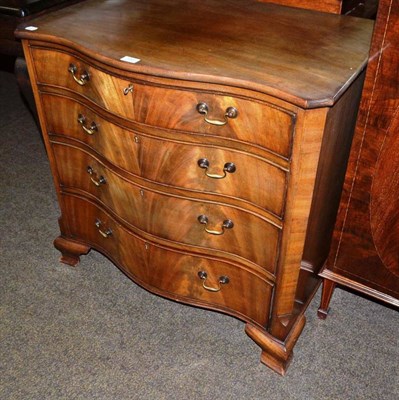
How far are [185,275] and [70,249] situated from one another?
0.61 m

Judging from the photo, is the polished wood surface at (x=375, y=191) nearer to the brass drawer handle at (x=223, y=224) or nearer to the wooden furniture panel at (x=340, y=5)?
the brass drawer handle at (x=223, y=224)

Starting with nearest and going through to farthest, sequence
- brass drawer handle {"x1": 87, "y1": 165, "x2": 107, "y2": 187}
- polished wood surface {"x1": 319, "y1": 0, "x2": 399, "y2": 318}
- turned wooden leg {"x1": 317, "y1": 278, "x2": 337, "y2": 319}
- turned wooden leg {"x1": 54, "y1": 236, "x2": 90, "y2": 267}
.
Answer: polished wood surface {"x1": 319, "y1": 0, "x2": 399, "y2": 318} < brass drawer handle {"x1": 87, "y1": 165, "x2": 107, "y2": 187} < turned wooden leg {"x1": 317, "y1": 278, "x2": 337, "y2": 319} < turned wooden leg {"x1": 54, "y1": 236, "x2": 90, "y2": 267}

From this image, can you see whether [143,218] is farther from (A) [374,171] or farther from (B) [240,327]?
(A) [374,171]

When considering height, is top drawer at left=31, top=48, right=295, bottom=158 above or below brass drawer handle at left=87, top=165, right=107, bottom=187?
above

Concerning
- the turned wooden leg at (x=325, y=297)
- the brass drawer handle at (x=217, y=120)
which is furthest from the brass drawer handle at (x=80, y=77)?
the turned wooden leg at (x=325, y=297)

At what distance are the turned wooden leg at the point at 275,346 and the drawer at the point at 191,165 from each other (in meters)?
0.51

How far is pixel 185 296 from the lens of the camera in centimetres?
175

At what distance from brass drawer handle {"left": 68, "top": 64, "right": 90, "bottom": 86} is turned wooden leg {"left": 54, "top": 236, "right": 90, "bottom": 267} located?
2.49 feet

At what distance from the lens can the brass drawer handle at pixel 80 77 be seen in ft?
4.86

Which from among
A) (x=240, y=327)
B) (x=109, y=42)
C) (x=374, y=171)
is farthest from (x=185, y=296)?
(x=109, y=42)

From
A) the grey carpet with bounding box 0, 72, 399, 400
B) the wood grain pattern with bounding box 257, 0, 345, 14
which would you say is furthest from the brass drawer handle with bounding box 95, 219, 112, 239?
the wood grain pattern with bounding box 257, 0, 345, 14

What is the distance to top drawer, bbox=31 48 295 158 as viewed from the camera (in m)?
1.25

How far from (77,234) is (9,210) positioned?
0.62 m

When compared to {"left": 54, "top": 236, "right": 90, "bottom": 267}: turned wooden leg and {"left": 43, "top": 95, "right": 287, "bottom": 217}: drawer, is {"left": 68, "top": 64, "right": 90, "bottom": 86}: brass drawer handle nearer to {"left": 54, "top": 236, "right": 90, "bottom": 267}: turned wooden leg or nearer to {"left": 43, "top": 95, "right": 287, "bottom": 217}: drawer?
{"left": 43, "top": 95, "right": 287, "bottom": 217}: drawer
